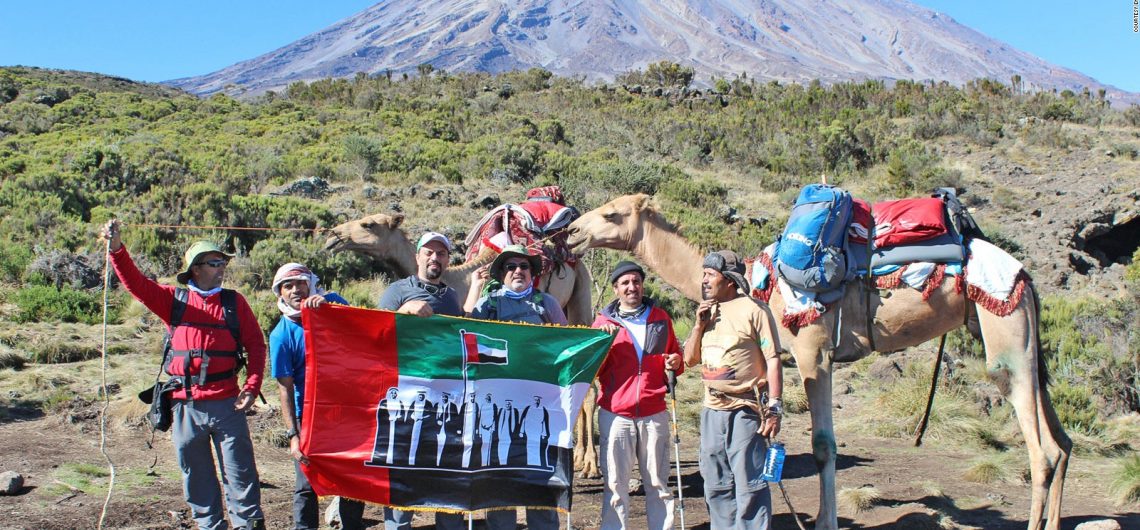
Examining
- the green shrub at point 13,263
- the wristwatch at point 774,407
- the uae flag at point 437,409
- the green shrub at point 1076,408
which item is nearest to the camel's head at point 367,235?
the uae flag at point 437,409

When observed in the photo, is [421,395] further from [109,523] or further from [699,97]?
[699,97]

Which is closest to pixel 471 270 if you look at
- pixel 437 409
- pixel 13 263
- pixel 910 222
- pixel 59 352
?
pixel 437 409

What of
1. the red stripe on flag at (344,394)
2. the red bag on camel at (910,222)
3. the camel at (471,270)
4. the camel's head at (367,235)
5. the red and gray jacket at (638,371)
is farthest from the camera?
the camel's head at (367,235)

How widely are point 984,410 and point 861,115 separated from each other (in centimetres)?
2530

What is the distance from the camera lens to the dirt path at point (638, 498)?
682cm

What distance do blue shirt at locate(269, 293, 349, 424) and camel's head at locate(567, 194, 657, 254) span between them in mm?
2960

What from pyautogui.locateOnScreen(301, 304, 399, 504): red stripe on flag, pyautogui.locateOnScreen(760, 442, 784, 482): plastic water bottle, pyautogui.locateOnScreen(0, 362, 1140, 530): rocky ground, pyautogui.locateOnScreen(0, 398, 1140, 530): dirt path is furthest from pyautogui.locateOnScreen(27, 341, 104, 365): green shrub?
pyautogui.locateOnScreen(760, 442, 784, 482): plastic water bottle

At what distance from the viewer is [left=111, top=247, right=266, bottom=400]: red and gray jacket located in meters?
5.35

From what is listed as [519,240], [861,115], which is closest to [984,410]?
[519,240]

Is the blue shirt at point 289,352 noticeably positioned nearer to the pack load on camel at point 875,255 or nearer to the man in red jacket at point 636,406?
the man in red jacket at point 636,406

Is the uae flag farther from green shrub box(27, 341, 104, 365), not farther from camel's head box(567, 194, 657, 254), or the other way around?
green shrub box(27, 341, 104, 365)

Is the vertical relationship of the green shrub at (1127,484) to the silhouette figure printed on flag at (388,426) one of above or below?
below

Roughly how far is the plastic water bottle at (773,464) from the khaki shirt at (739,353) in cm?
27

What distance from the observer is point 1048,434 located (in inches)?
256
